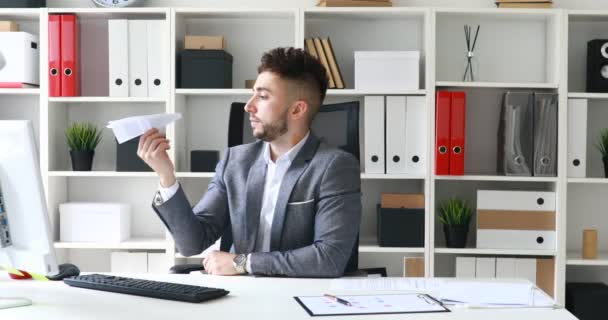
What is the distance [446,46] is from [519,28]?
39cm

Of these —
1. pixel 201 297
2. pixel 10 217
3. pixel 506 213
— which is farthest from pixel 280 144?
pixel 506 213

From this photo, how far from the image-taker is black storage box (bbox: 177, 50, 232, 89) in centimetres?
376

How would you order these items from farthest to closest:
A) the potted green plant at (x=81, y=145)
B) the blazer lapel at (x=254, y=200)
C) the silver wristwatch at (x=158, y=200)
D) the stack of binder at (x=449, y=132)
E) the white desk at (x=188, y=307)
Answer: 1. the potted green plant at (x=81, y=145)
2. the stack of binder at (x=449, y=132)
3. the blazer lapel at (x=254, y=200)
4. the silver wristwatch at (x=158, y=200)
5. the white desk at (x=188, y=307)

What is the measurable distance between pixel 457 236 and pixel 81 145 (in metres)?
1.90

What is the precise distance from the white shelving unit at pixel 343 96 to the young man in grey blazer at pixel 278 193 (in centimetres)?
121

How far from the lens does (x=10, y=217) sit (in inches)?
65.1

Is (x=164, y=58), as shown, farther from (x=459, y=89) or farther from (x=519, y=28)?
(x=519, y=28)

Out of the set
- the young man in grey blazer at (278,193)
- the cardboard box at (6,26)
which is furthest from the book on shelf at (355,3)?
the cardboard box at (6,26)

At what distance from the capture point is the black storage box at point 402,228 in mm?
3699

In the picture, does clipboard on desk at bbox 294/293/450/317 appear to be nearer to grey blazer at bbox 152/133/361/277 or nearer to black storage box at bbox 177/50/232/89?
grey blazer at bbox 152/133/361/277

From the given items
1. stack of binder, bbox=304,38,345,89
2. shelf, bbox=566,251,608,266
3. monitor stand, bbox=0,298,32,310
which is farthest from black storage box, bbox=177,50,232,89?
monitor stand, bbox=0,298,32,310

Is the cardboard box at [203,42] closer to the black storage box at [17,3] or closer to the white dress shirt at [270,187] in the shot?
the black storage box at [17,3]

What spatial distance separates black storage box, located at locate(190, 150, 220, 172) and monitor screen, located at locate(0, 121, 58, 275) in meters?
2.15

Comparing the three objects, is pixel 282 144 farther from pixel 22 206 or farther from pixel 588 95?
pixel 588 95
